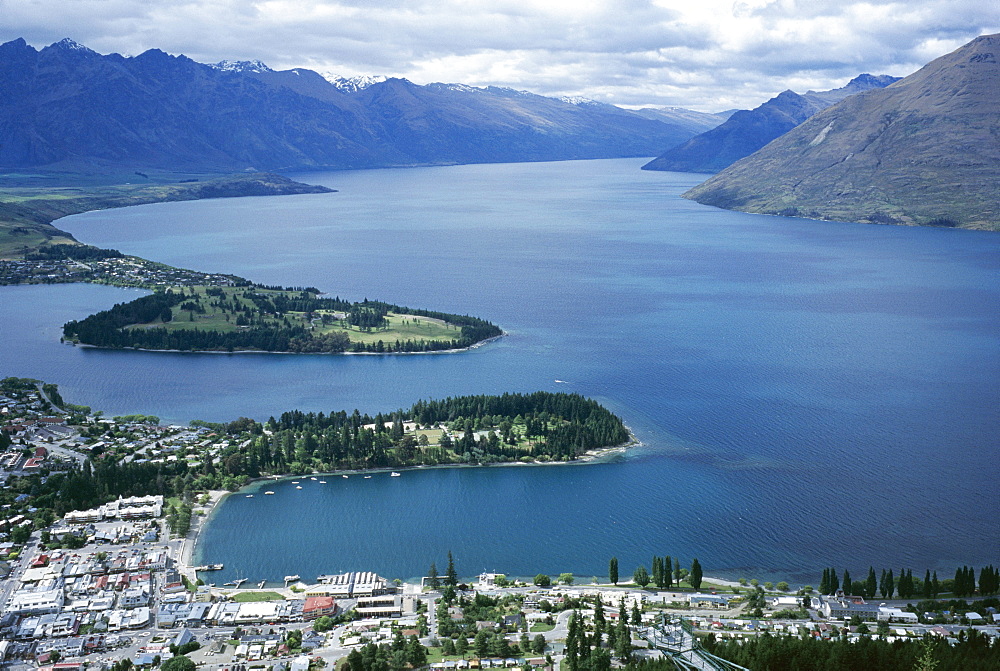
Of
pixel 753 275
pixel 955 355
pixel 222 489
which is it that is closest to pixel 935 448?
pixel 955 355

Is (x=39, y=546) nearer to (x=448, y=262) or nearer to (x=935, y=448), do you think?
(x=935, y=448)

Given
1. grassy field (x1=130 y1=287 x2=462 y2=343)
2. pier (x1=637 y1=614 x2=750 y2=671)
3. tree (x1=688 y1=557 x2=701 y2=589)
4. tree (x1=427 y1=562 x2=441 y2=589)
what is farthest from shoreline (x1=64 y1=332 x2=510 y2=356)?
pier (x1=637 y1=614 x2=750 y2=671)

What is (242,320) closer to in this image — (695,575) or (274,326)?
(274,326)

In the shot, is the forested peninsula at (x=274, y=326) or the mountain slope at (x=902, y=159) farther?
the mountain slope at (x=902, y=159)

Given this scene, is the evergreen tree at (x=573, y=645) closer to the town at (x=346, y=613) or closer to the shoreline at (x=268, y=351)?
the town at (x=346, y=613)

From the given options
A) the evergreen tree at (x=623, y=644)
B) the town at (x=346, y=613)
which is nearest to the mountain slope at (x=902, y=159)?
the town at (x=346, y=613)

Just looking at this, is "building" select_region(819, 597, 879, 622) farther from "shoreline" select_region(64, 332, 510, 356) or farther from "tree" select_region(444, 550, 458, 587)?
"shoreline" select_region(64, 332, 510, 356)
